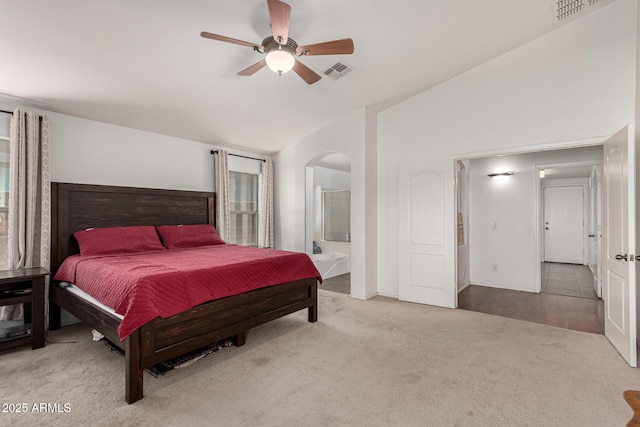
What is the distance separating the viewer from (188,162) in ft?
15.6

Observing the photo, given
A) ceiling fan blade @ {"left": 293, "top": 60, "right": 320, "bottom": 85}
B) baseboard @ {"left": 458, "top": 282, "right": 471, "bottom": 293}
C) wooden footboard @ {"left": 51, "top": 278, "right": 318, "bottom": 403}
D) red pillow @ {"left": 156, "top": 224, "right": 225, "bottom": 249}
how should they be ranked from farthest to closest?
baseboard @ {"left": 458, "top": 282, "right": 471, "bottom": 293}
red pillow @ {"left": 156, "top": 224, "right": 225, "bottom": 249}
ceiling fan blade @ {"left": 293, "top": 60, "right": 320, "bottom": 85}
wooden footboard @ {"left": 51, "top": 278, "right": 318, "bottom": 403}

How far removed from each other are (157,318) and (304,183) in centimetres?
357

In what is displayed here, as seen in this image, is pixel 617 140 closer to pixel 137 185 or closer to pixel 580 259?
pixel 137 185

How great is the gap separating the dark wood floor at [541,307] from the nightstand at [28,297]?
4650mm

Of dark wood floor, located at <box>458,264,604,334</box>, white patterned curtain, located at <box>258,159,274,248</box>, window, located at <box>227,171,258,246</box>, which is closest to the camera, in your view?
dark wood floor, located at <box>458,264,604,334</box>

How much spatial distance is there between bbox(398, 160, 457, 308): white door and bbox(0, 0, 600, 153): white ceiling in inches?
46.5

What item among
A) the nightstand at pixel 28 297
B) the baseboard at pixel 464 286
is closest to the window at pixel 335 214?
the baseboard at pixel 464 286

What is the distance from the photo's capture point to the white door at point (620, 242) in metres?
2.50

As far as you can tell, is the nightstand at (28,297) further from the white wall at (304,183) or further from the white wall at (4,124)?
the white wall at (304,183)

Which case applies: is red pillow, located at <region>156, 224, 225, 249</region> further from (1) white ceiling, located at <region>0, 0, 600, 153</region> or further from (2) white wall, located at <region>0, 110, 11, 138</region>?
(2) white wall, located at <region>0, 110, 11, 138</region>

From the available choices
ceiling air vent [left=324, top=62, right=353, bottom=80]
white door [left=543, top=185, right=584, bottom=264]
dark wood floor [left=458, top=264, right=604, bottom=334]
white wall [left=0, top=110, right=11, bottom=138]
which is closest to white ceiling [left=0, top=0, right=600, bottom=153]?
ceiling air vent [left=324, top=62, right=353, bottom=80]

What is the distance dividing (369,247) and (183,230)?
2.62m

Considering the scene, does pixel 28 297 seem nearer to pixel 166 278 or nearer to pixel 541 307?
pixel 166 278

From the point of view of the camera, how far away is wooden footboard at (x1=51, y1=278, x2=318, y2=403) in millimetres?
2107
